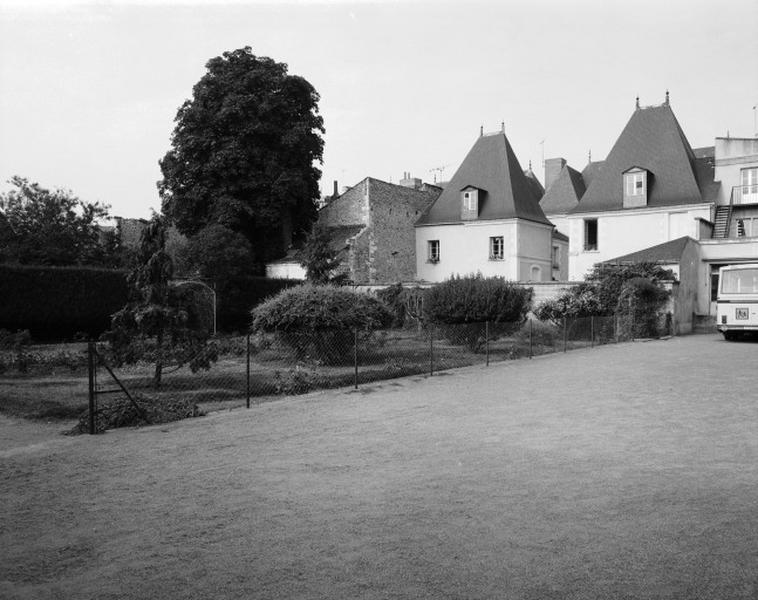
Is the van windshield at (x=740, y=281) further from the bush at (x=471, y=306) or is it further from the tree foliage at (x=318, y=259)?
the tree foliage at (x=318, y=259)

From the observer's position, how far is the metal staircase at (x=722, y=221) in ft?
121

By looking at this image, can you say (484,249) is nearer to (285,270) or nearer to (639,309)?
(285,270)

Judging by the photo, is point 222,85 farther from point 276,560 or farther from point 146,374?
point 276,560

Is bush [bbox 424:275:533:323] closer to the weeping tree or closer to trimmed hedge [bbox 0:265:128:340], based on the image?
the weeping tree

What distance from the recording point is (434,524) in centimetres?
518

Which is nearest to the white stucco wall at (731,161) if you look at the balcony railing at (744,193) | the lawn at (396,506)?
the balcony railing at (744,193)

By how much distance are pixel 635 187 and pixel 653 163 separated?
6.42ft

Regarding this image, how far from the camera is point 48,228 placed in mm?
36000

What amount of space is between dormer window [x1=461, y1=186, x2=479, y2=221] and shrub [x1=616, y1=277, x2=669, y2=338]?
16929 mm

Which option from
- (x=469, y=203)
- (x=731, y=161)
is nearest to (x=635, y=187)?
(x=731, y=161)

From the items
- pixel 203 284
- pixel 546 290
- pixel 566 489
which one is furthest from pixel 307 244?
pixel 566 489

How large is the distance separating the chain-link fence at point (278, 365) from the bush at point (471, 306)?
0.09 meters

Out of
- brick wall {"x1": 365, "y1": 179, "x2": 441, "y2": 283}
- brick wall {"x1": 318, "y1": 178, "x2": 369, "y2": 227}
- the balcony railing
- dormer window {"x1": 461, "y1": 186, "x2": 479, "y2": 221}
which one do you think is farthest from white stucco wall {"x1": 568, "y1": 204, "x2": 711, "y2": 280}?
brick wall {"x1": 318, "y1": 178, "x2": 369, "y2": 227}

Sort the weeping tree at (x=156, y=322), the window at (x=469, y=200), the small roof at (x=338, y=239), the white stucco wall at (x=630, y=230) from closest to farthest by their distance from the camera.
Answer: the weeping tree at (x=156, y=322) → the white stucco wall at (x=630, y=230) → the small roof at (x=338, y=239) → the window at (x=469, y=200)
